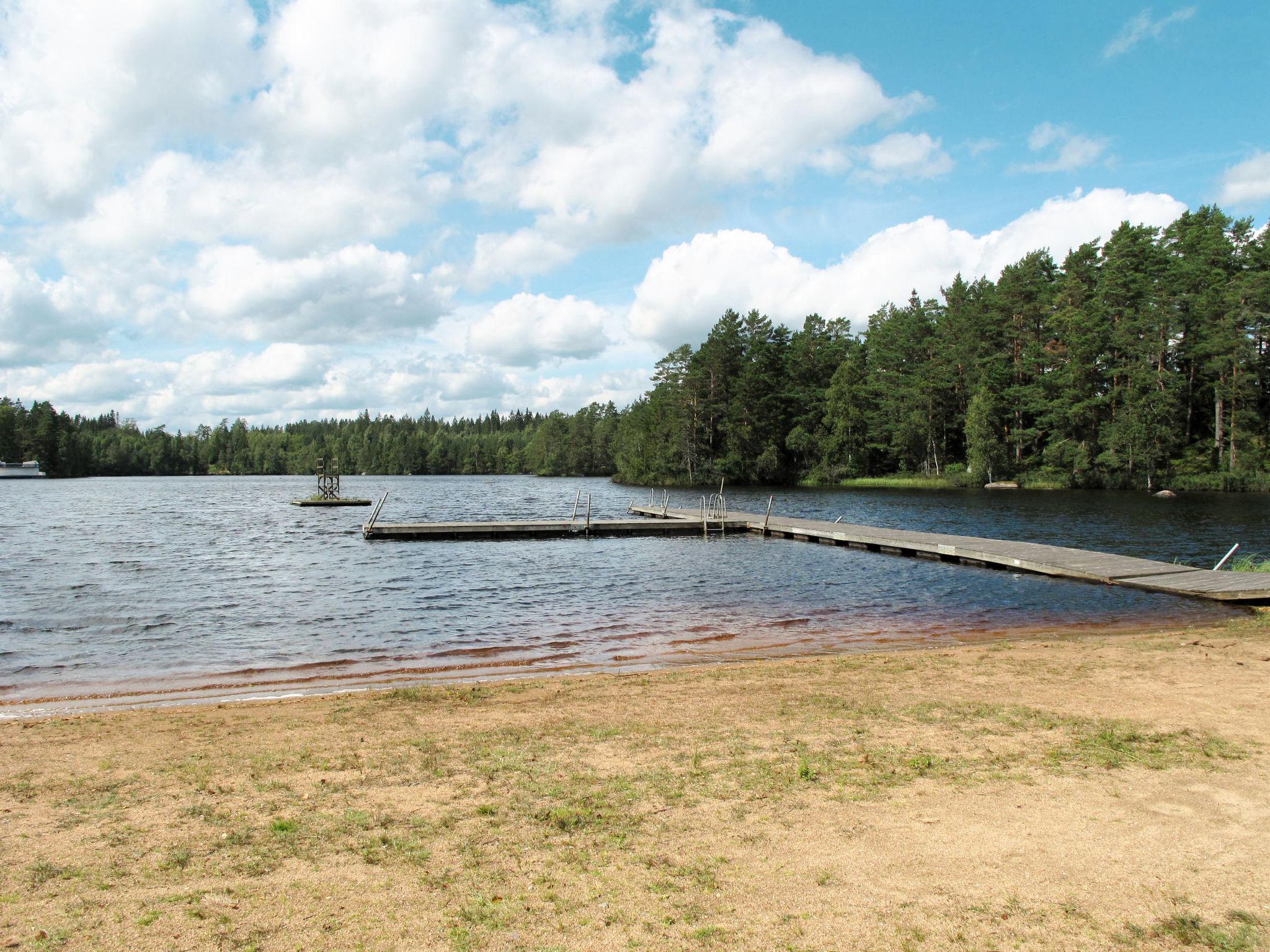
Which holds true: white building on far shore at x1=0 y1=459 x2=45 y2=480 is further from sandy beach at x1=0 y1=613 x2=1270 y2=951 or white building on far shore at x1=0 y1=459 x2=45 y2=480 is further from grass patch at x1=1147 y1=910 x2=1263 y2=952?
grass patch at x1=1147 y1=910 x2=1263 y2=952

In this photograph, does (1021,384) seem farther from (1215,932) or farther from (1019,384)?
(1215,932)

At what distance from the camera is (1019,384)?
71125 mm

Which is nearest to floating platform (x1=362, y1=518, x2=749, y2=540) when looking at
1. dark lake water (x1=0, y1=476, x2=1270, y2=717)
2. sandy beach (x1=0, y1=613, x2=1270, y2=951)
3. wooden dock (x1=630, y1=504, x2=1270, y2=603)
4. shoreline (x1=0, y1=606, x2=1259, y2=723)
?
dark lake water (x1=0, y1=476, x2=1270, y2=717)

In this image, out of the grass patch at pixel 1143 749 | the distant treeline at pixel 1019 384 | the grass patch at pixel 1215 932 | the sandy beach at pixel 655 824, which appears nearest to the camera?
the grass patch at pixel 1215 932

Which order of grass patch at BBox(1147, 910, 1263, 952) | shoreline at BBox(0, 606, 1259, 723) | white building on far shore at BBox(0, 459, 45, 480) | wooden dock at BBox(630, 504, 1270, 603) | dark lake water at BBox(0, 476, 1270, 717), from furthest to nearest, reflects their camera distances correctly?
white building on far shore at BBox(0, 459, 45, 480), wooden dock at BBox(630, 504, 1270, 603), dark lake water at BBox(0, 476, 1270, 717), shoreline at BBox(0, 606, 1259, 723), grass patch at BBox(1147, 910, 1263, 952)

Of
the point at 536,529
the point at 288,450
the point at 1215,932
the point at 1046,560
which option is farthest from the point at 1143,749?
the point at 288,450

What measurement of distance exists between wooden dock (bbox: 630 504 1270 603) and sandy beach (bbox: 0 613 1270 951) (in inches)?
404

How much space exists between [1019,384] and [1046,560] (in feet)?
182

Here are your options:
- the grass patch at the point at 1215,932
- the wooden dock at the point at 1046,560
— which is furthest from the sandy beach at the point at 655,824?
the wooden dock at the point at 1046,560

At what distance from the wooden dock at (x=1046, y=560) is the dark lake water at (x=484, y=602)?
68 cm

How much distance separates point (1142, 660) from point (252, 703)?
40.1 ft

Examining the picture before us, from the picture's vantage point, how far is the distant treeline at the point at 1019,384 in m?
55.9

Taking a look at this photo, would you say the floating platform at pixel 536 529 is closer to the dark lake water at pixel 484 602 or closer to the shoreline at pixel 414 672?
the dark lake water at pixel 484 602

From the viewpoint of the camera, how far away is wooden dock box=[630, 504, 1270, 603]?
58.0 ft
